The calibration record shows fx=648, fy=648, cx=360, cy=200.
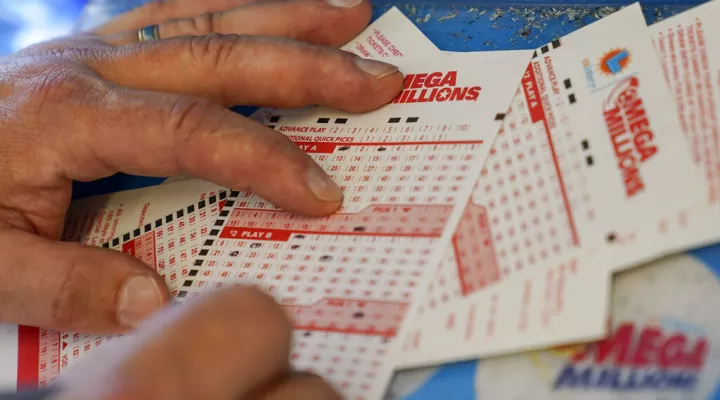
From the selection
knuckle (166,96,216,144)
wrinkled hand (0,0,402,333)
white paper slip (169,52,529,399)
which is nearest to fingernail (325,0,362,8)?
wrinkled hand (0,0,402,333)

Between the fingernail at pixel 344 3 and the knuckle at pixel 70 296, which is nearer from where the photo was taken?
the knuckle at pixel 70 296

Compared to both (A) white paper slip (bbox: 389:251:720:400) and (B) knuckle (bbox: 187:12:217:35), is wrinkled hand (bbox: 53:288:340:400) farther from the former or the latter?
(B) knuckle (bbox: 187:12:217:35)

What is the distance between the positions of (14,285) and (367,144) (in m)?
0.32

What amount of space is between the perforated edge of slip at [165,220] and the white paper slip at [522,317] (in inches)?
9.6

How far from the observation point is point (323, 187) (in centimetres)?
53

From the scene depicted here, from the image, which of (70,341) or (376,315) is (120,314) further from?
(376,315)

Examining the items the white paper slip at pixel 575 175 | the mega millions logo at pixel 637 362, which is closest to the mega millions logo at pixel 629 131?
the white paper slip at pixel 575 175

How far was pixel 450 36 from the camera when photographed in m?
0.67

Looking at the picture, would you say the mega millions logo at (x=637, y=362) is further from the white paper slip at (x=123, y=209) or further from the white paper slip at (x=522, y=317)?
the white paper slip at (x=123, y=209)

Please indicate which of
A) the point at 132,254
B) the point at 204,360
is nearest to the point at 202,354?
the point at 204,360

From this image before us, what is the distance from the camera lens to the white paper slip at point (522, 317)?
428 millimetres

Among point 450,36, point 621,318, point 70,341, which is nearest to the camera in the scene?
point 621,318

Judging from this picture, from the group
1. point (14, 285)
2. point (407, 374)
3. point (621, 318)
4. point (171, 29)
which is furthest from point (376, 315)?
point (171, 29)

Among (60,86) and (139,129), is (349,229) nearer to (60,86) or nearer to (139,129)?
(139,129)
